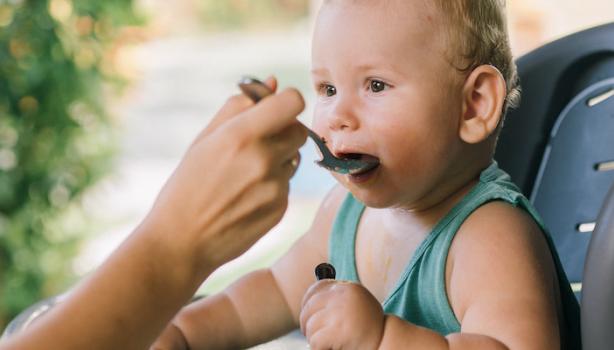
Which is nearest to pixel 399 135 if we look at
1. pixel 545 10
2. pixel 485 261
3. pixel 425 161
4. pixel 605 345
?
pixel 425 161

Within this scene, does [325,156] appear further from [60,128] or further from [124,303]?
[60,128]

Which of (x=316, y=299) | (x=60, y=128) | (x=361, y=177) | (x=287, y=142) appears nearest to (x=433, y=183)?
(x=361, y=177)

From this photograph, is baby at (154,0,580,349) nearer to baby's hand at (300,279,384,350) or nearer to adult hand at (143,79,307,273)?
baby's hand at (300,279,384,350)

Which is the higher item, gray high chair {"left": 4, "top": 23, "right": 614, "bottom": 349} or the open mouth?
the open mouth

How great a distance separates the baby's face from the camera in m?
0.86

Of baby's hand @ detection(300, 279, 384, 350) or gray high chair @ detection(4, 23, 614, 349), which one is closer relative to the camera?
baby's hand @ detection(300, 279, 384, 350)

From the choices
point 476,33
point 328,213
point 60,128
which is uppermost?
point 476,33

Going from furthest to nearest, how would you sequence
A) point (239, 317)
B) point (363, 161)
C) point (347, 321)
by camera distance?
point (239, 317) < point (363, 161) < point (347, 321)

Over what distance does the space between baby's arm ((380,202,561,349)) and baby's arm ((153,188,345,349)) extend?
27 centimetres

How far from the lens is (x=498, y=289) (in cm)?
78

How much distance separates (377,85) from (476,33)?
11 centimetres

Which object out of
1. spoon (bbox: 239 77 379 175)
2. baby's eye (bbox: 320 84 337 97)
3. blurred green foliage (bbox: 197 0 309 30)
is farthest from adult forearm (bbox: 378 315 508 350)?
blurred green foliage (bbox: 197 0 309 30)

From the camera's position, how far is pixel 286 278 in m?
1.09

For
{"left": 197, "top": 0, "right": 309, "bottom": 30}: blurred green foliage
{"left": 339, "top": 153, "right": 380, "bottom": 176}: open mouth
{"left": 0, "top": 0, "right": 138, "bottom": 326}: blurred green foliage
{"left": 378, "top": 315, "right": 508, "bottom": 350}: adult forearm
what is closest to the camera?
{"left": 378, "top": 315, "right": 508, "bottom": 350}: adult forearm
